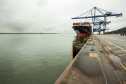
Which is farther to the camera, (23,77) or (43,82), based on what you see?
(23,77)

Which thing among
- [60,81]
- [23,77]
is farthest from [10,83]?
[60,81]

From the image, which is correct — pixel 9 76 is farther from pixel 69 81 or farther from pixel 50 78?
pixel 69 81

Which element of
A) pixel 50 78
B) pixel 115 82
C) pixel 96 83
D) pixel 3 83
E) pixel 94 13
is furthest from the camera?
pixel 94 13

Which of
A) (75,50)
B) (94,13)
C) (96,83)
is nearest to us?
(96,83)

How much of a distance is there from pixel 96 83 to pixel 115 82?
0.90 m

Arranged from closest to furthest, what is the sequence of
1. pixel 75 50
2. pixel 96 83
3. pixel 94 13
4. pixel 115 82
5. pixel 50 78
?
pixel 96 83 < pixel 115 82 < pixel 50 78 < pixel 75 50 < pixel 94 13

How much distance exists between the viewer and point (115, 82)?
2645mm

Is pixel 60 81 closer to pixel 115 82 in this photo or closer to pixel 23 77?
pixel 115 82

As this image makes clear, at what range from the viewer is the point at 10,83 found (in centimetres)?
561

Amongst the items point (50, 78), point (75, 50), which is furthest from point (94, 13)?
point (50, 78)

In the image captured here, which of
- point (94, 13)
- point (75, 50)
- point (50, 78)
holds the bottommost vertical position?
point (50, 78)

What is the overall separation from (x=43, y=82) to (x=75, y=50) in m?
7.10

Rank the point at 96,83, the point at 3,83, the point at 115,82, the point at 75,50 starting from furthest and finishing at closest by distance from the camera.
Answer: the point at 75,50 → the point at 3,83 → the point at 115,82 → the point at 96,83

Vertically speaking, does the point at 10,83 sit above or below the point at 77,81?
below
